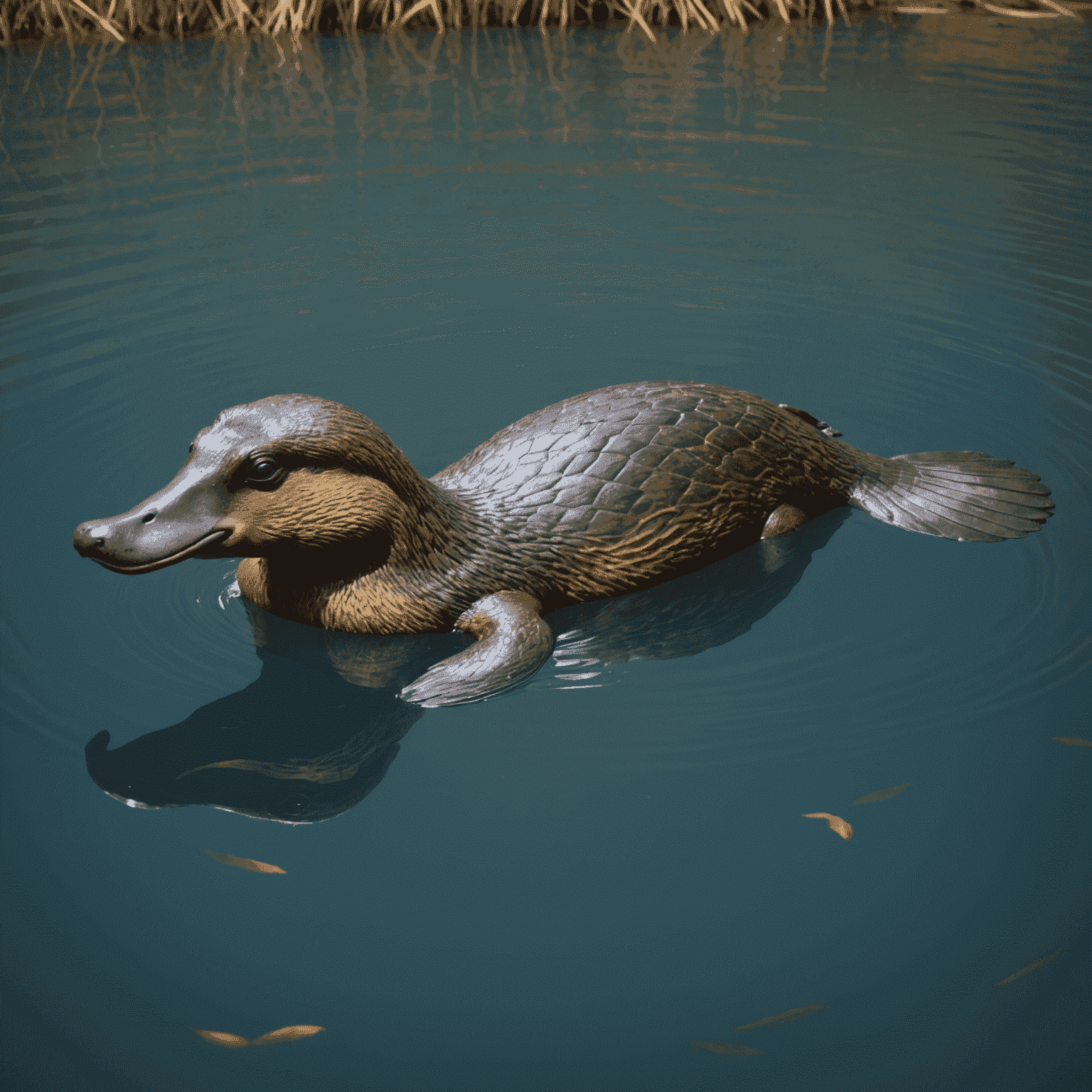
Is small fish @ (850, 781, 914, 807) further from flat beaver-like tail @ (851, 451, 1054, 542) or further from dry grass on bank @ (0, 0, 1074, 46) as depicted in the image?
dry grass on bank @ (0, 0, 1074, 46)

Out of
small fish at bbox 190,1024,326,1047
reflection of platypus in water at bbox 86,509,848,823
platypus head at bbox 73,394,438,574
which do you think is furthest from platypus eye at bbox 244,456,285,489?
small fish at bbox 190,1024,326,1047

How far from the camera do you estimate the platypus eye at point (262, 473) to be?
369 centimetres

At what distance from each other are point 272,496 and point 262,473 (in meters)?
0.08

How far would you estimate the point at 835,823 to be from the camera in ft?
10.7

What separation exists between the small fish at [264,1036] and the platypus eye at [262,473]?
1.67 metres

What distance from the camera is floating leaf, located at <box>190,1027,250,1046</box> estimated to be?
2709 millimetres

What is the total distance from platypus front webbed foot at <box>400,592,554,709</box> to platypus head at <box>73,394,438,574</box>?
1.44 ft

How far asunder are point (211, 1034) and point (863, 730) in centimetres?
208

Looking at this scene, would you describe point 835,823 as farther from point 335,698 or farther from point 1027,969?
point 335,698

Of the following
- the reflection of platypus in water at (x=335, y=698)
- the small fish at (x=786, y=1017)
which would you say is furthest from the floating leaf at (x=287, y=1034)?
the small fish at (x=786, y=1017)

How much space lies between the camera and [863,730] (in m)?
3.60

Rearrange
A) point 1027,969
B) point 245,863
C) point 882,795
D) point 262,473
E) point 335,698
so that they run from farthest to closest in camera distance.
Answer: point 335,698, point 262,473, point 882,795, point 245,863, point 1027,969

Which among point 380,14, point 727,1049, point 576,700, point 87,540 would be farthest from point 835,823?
point 380,14

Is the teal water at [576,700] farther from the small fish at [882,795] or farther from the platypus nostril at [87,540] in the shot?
the platypus nostril at [87,540]
